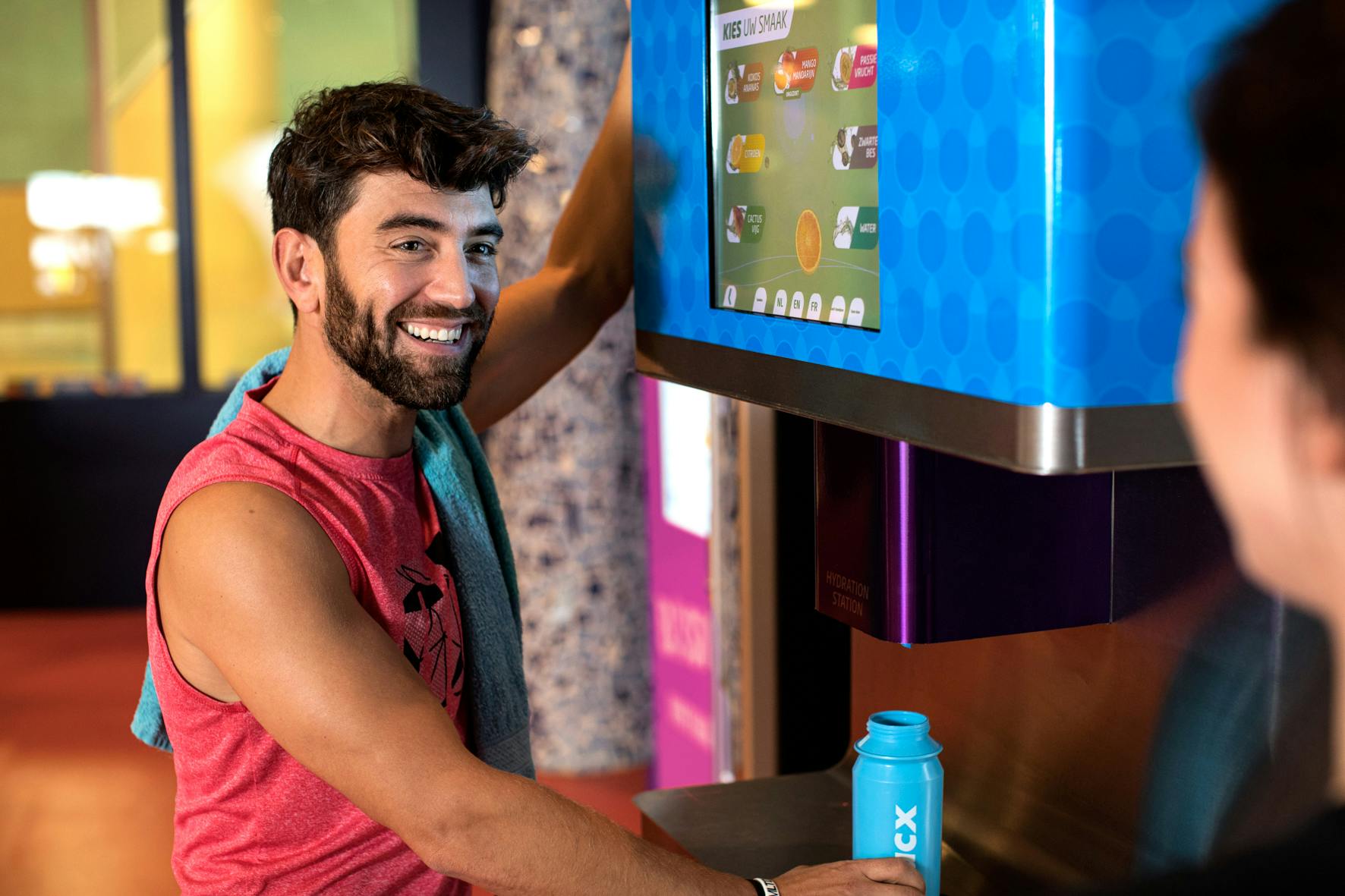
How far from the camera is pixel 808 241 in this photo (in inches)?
55.1

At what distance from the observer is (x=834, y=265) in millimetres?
1340

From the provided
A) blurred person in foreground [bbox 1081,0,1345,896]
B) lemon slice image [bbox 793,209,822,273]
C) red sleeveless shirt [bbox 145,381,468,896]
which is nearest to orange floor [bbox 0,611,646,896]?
red sleeveless shirt [bbox 145,381,468,896]

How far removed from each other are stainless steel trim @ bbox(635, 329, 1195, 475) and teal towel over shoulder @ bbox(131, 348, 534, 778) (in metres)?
0.49

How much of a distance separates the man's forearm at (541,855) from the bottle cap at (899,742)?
187 mm

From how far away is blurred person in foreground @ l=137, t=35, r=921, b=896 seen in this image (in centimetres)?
142

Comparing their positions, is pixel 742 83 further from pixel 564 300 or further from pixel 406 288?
pixel 564 300

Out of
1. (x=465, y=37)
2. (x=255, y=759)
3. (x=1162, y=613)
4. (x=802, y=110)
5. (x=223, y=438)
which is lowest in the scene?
(x=255, y=759)

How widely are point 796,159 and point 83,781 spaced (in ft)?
11.5

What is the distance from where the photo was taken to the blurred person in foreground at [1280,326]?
0.60m

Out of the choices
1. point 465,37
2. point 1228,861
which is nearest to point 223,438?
point 1228,861

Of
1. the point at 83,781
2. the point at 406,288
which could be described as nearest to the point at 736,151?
the point at 406,288

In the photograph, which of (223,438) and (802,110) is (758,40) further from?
(223,438)

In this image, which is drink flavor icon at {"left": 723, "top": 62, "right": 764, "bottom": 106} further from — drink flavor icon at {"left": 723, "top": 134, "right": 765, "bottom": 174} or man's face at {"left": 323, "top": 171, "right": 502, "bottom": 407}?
A: man's face at {"left": 323, "top": 171, "right": 502, "bottom": 407}

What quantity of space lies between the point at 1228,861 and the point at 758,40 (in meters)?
1.05
